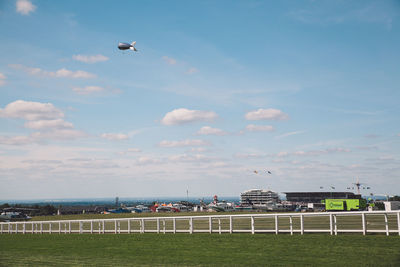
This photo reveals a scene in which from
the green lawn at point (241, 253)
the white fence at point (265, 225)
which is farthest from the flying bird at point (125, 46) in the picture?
the green lawn at point (241, 253)

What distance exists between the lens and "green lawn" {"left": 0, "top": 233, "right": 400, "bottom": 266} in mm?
14336

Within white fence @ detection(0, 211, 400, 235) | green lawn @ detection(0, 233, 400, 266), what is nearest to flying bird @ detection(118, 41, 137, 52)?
white fence @ detection(0, 211, 400, 235)

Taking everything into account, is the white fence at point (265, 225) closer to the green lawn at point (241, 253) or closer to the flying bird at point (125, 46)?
the green lawn at point (241, 253)

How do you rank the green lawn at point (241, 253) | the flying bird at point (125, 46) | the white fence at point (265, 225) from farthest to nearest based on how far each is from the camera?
the flying bird at point (125, 46), the white fence at point (265, 225), the green lawn at point (241, 253)

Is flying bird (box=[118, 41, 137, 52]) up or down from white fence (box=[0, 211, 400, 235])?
up

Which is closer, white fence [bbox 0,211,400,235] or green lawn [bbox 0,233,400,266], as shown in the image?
green lawn [bbox 0,233,400,266]

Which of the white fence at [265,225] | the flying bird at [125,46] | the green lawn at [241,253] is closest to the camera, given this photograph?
the green lawn at [241,253]

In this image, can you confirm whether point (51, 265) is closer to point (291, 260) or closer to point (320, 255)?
point (291, 260)

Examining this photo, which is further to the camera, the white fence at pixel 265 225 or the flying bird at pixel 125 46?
the flying bird at pixel 125 46

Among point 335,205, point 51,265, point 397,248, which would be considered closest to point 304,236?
point 397,248

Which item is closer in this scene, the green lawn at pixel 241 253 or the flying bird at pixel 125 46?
the green lawn at pixel 241 253

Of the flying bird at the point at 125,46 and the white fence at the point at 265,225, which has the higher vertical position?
the flying bird at the point at 125,46

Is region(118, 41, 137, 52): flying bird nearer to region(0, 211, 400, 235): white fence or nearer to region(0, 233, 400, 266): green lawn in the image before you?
region(0, 211, 400, 235): white fence

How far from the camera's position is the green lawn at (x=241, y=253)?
1434 centimetres
